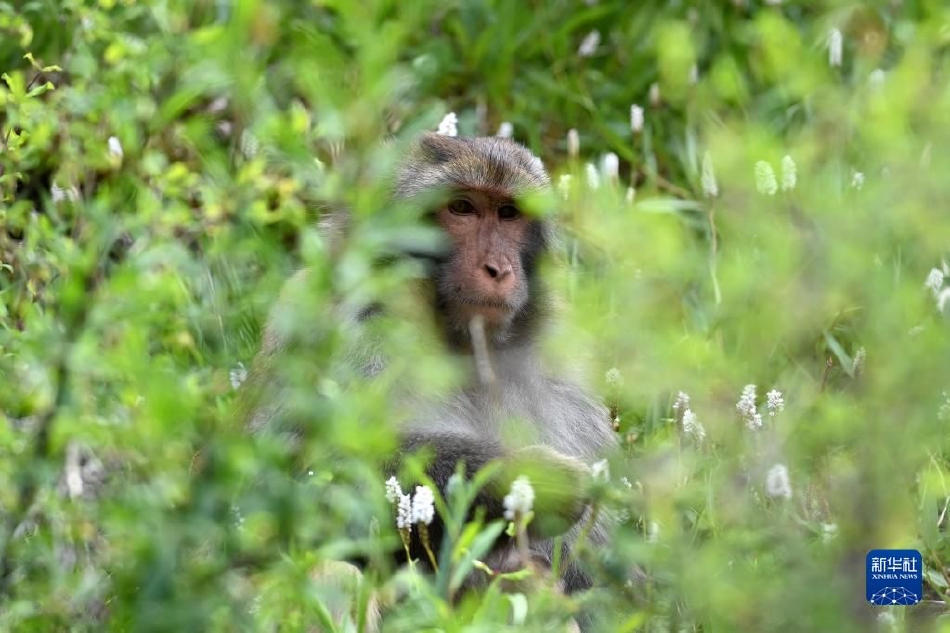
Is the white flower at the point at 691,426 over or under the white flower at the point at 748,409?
under

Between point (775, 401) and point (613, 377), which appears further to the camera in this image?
point (613, 377)

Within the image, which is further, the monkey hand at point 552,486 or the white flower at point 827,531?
the monkey hand at point 552,486

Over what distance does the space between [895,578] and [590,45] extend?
4.10 m

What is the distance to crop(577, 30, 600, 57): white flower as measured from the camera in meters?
7.02

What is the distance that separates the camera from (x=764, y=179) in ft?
11.5

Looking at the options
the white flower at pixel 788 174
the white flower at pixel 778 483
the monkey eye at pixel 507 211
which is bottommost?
the monkey eye at pixel 507 211

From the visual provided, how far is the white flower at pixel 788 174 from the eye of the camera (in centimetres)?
365

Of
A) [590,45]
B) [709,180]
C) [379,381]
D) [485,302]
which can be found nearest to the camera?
[379,381]

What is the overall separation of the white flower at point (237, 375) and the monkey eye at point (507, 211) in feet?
3.05

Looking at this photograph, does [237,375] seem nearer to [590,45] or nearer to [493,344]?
[493,344]

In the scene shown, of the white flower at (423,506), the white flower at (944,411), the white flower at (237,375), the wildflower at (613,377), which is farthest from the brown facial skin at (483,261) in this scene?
the white flower at (944,411)

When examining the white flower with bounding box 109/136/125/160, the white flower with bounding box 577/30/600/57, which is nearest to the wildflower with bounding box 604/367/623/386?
the white flower with bounding box 109/136/125/160

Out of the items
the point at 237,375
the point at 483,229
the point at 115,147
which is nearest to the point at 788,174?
the point at 483,229

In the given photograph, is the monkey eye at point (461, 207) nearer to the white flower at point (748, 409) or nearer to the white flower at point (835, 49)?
the white flower at point (748, 409)
